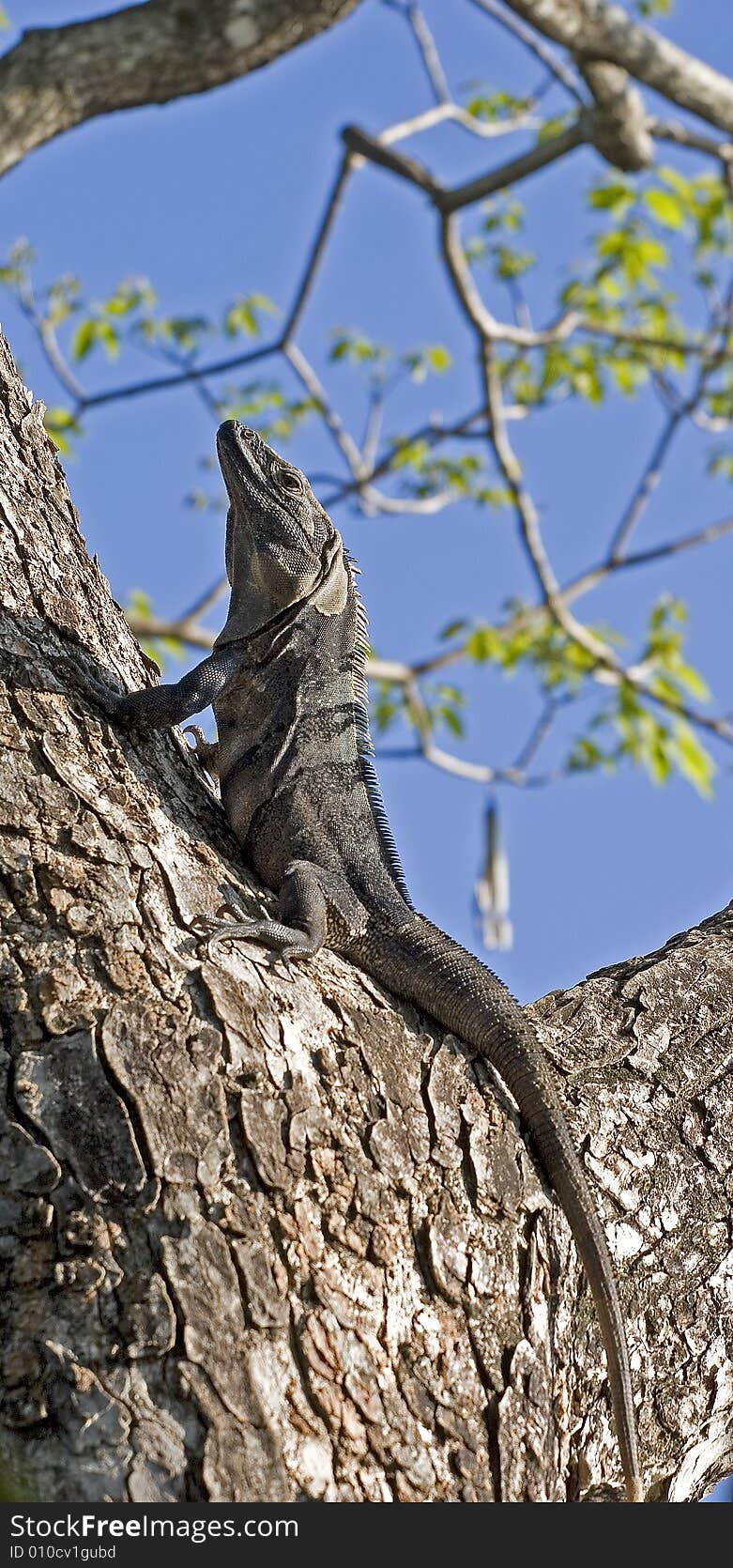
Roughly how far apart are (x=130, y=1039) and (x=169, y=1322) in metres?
0.52

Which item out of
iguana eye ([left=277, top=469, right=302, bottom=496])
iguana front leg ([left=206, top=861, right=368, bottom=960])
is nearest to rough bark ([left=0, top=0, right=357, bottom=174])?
iguana eye ([left=277, top=469, right=302, bottom=496])

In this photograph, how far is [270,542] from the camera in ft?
15.5

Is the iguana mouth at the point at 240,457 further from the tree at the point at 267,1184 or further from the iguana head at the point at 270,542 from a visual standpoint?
the tree at the point at 267,1184

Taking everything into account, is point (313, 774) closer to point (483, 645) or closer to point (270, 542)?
point (270, 542)

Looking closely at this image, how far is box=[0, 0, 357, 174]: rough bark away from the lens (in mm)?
5355

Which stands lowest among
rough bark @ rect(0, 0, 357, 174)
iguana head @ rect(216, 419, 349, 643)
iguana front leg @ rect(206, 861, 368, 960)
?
iguana front leg @ rect(206, 861, 368, 960)

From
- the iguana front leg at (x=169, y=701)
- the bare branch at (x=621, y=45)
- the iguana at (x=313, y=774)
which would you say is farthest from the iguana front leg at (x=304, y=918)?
the bare branch at (x=621, y=45)

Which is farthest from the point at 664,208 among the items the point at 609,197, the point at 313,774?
the point at 313,774

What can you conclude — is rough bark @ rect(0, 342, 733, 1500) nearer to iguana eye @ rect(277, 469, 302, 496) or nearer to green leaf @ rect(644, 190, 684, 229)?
iguana eye @ rect(277, 469, 302, 496)

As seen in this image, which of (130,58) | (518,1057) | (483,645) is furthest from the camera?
(483,645)

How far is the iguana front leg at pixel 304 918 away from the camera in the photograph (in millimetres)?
3135

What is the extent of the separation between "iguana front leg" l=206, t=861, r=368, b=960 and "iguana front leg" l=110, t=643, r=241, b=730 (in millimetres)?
554

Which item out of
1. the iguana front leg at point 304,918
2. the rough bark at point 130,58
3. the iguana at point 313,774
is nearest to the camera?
the iguana front leg at point 304,918

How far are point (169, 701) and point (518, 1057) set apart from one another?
1.26 m
